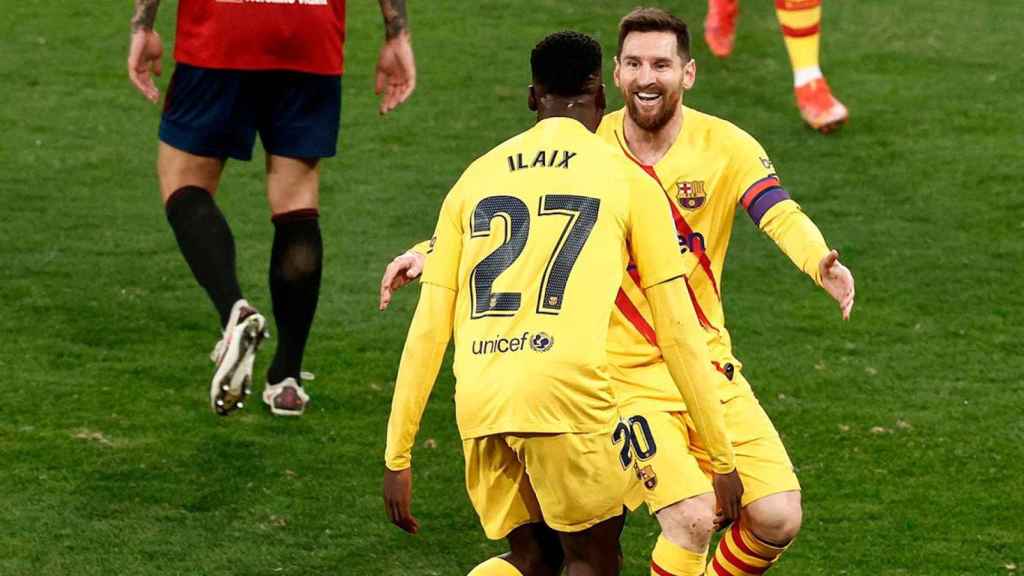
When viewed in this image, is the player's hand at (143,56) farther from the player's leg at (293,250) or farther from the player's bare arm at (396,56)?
the player's bare arm at (396,56)

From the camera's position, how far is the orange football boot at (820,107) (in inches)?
416

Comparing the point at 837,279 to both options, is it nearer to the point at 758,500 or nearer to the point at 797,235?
the point at 797,235

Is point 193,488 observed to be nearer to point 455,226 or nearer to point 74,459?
point 74,459

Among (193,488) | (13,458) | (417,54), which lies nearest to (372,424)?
(193,488)

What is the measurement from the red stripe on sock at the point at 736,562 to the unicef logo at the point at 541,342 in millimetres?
1193

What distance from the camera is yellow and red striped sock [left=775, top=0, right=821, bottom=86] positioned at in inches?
409

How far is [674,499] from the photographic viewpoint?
493 cm

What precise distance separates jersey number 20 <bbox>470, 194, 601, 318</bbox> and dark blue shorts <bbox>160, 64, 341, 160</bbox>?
246cm

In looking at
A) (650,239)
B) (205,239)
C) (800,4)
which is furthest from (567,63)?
(800,4)

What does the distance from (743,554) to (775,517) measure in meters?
0.18

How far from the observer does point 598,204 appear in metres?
4.39

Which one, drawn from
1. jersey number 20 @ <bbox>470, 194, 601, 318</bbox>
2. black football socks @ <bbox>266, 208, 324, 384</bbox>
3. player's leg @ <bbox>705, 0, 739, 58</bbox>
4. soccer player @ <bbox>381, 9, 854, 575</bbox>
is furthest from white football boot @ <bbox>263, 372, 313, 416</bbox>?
player's leg @ <bbox>705, 0, 739, 58</bbox>

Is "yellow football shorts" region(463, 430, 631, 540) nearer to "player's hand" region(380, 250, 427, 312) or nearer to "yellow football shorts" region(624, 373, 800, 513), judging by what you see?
"yellow football shorts" region(624, 373, 800, 513)

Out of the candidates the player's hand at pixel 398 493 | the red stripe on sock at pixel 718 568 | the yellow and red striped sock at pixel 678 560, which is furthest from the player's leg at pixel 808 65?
the player's hand at pixel 398 493
